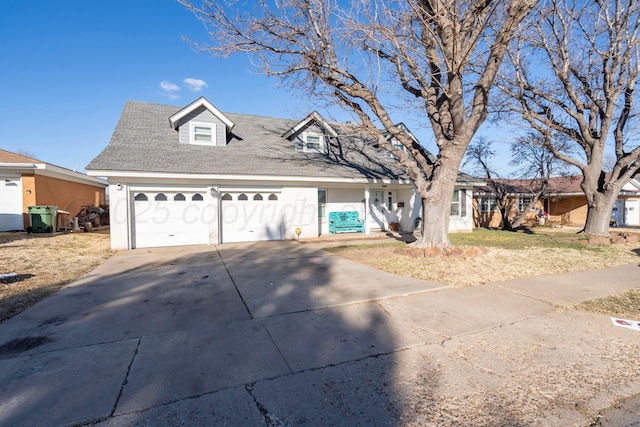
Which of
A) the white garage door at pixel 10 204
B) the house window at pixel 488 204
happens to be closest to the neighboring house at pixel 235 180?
the white garage door at pixel 10 204

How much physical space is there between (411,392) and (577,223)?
3065 centimetres

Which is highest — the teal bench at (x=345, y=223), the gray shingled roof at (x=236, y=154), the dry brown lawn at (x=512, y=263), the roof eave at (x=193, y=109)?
the roof eave at (x=193, y=109)

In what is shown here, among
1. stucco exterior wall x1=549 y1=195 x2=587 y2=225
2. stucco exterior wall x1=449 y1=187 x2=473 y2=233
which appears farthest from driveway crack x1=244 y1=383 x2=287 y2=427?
stucco exterior wall x1=549 y1=195 x2=587 y2=225

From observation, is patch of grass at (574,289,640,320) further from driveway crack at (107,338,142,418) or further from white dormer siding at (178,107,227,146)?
white dormer siding at (178,107,227,146)

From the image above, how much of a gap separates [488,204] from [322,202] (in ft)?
50.9

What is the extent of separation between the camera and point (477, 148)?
20203 mm

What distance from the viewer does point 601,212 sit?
13.6 metres

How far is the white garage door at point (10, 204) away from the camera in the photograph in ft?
46.9

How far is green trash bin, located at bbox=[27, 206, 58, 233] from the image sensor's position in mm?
13469

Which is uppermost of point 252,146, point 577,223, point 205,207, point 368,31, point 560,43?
point 560,43

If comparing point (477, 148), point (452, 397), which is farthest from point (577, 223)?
point (452, 397)

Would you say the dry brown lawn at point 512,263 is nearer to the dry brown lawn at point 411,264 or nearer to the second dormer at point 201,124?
the dry brown lawn at point 411,264

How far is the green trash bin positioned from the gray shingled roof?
538 centimetres

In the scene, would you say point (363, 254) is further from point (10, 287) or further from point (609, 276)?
point (10, 287)
